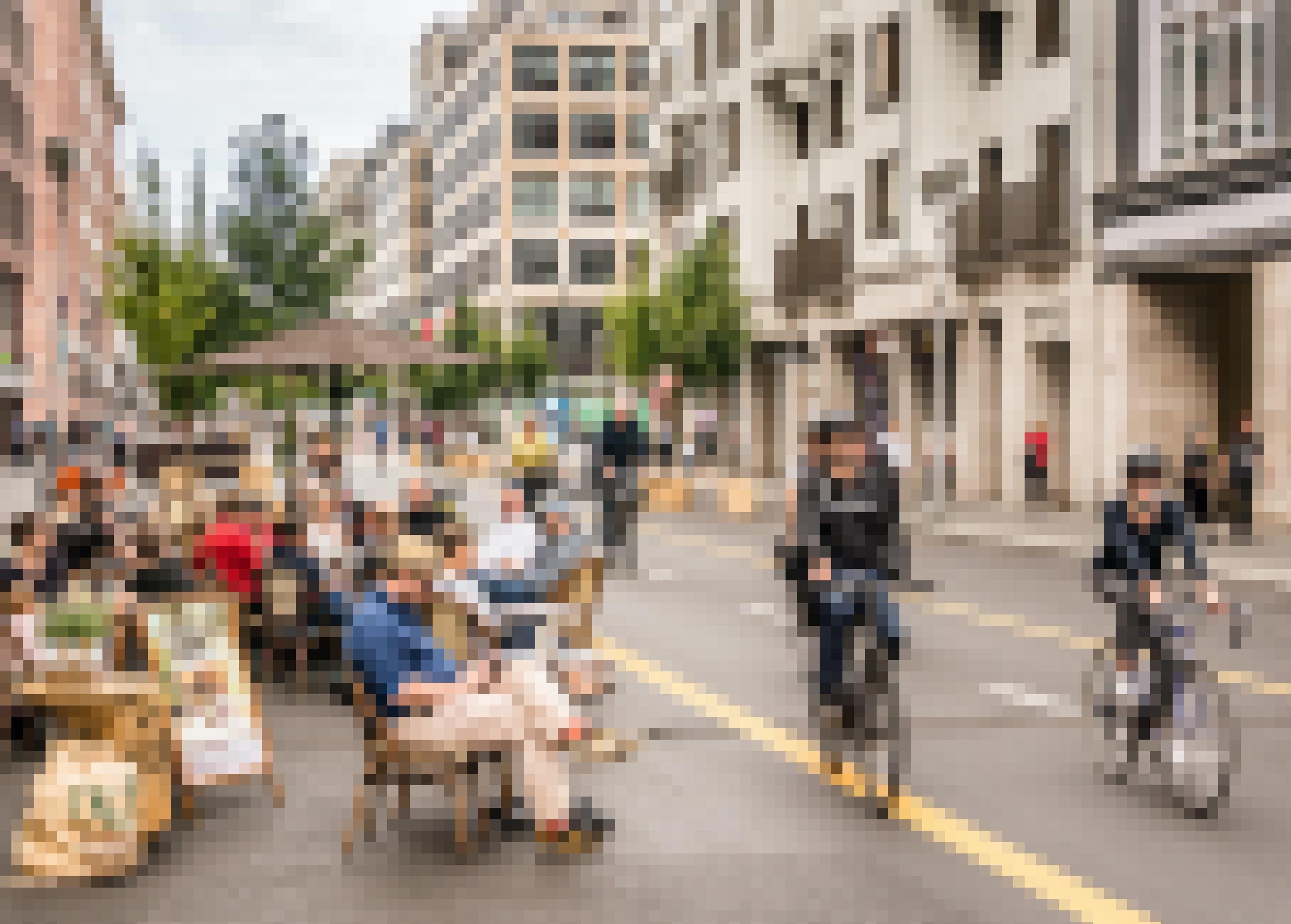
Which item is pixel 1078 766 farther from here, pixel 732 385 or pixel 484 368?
pixel 484 368

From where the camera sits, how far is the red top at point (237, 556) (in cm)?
1249

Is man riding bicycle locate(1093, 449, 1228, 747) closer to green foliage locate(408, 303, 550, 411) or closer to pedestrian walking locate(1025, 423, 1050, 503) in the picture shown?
pedestrian walking locate(1025, 423, 1050, 503)

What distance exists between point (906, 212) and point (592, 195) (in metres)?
56.5

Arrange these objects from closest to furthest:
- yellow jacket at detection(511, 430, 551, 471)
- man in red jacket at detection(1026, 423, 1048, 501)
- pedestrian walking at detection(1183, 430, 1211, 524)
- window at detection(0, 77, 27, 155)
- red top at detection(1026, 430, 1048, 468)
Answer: pedestrian walking at detection(1183, 430, 1211, 524)
yellow jacket at detection(511, 430, 551, 471)
man in red jacket at detection(1026, 423, 1048, 501)
red top at detection(1026, 430, 1048, 468)
window at detection(0, 77, 27, 155)

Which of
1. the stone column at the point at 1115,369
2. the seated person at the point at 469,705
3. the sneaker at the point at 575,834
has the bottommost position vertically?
the sneaker at the point at 575,834

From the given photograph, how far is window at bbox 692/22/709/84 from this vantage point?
55.2 m

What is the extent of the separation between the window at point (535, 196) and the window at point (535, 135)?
1203mm

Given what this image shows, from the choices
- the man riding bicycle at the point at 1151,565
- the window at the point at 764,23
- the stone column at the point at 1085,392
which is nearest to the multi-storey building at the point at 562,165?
the window at the point at 764,23

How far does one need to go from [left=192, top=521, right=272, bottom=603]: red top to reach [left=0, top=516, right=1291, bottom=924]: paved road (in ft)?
5.32

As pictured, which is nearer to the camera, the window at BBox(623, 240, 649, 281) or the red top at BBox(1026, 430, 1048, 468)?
the red top at BBox(1026, 430, 1048, 468)

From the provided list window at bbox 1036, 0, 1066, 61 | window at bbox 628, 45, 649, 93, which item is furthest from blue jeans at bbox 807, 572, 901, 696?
window at bbox 628, 45, 649, 93

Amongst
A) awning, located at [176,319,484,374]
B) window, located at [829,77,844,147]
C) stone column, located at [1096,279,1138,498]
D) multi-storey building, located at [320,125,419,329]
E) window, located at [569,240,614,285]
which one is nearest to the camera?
awning, located at [176,319,484,374]

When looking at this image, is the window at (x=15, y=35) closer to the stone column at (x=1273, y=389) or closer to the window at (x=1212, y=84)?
the window at (x=1212, y=84)

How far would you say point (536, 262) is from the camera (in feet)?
314
